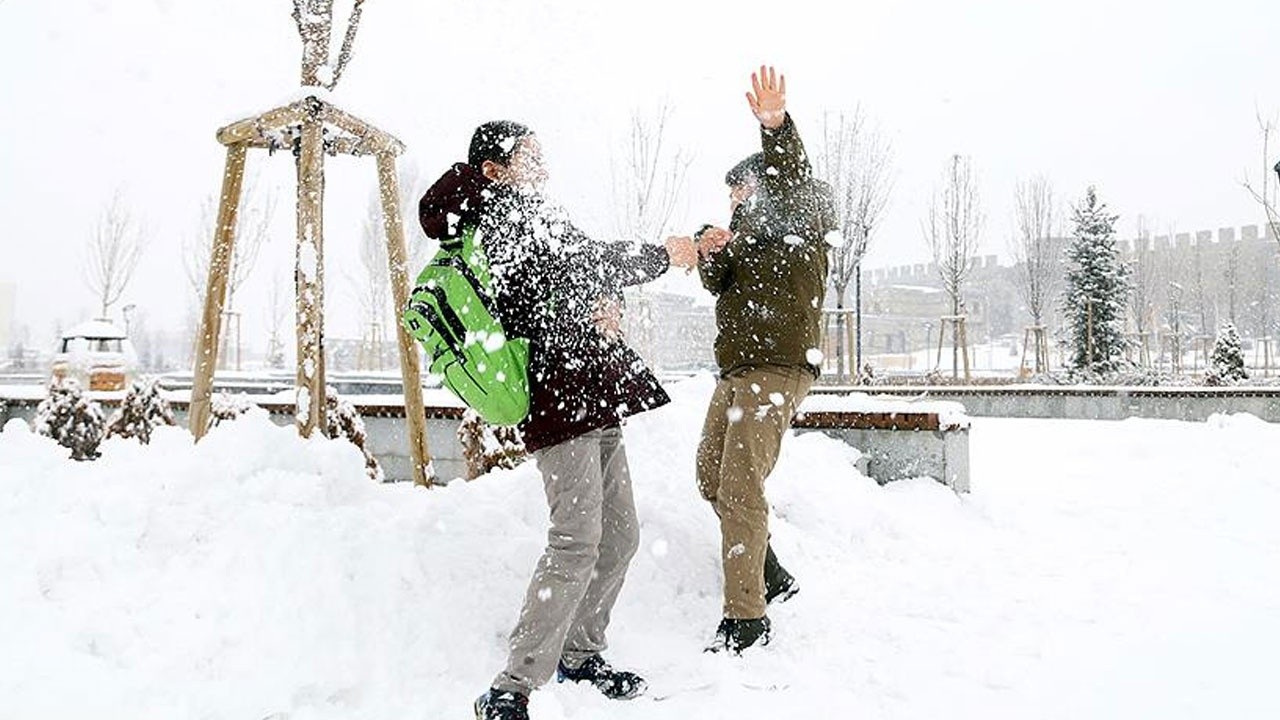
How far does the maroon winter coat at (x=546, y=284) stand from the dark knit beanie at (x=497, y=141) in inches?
3.9

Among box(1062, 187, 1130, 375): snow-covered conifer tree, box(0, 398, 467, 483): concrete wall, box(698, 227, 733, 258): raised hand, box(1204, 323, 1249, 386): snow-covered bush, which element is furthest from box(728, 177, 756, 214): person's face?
box(1062, 187, 1130, 375): snow-covered conifer tree

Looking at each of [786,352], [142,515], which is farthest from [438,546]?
[786,352]

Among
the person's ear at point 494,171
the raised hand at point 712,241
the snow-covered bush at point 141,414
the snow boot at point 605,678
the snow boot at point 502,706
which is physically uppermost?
the person's ear at point 494,171

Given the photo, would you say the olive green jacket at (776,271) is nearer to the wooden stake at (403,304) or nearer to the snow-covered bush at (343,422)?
the wooden stake at (403,304)

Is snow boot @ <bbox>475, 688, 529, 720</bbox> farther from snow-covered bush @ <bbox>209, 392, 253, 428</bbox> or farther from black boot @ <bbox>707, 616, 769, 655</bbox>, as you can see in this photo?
snow-covered bush @ <bbox>209, 392, 253, 428</bbox>

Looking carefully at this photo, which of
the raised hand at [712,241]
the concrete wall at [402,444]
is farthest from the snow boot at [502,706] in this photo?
the concrete wall at [402,444]

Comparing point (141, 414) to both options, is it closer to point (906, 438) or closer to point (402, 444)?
point (402, 444)

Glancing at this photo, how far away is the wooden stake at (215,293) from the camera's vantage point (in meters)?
4.55

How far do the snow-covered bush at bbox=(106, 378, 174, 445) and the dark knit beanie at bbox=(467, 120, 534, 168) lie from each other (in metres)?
5.42

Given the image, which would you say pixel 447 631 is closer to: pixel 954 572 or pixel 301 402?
pixel 301 402

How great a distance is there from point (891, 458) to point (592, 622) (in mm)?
3051

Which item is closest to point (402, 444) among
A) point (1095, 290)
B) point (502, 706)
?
point (502, 706)

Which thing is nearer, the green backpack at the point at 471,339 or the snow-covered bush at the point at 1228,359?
the green backpack at the point at 471,339

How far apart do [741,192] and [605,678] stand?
1.94 metres
